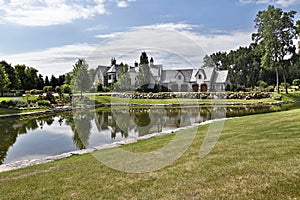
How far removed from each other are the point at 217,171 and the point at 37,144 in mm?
9142

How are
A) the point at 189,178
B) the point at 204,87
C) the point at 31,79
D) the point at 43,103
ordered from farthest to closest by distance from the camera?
the point at 31,79 → the point at 204,87 → the point at 43,103 → the point at 189,178

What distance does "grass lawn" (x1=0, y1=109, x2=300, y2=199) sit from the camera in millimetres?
4441

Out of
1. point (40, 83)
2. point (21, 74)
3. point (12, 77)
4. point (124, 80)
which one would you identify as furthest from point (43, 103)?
point (40, 83)

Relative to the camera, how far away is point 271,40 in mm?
38344

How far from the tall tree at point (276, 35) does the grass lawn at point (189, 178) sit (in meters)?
35.7

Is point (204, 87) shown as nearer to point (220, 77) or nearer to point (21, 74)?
point (220, 77)

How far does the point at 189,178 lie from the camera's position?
5.07 m

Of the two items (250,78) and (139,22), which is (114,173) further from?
(250,78)

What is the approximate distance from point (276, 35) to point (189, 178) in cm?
3991

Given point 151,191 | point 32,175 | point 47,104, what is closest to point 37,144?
point 32,175

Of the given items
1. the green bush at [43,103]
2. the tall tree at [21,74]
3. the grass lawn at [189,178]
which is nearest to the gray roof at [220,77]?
the green bush at [43,103]

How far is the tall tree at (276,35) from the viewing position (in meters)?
38.6

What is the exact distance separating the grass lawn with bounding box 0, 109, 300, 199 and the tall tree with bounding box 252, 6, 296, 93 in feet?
117

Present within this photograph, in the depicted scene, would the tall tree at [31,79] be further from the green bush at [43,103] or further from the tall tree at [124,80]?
the tall tree at [124,80]
